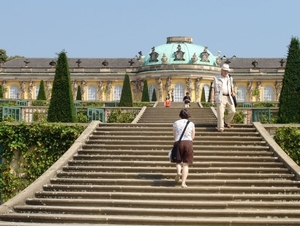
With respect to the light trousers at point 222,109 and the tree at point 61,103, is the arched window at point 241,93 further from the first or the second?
the light trousers at point 222,109

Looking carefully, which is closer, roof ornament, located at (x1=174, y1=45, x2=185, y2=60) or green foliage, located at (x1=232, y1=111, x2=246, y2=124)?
green foliage, located at (x1=232, y1=111, x2=246, y2=124)

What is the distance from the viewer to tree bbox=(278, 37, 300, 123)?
15.7 m

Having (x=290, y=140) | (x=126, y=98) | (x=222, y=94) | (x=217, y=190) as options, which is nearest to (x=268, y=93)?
(x=126, y=98)

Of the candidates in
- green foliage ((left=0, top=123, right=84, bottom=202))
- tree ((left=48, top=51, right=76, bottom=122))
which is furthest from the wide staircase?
tree ((left=48, top=51, right=76, bottom=122))

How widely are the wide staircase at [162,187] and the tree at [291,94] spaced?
2256mm

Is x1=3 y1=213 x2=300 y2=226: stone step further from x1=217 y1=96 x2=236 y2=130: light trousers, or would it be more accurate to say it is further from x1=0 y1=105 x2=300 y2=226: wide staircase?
x1=217 y1=96 x2=236 y2=130: light trousers

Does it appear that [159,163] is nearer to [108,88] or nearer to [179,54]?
[179,54]

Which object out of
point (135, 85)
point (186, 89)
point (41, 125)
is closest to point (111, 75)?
point (135, 85)

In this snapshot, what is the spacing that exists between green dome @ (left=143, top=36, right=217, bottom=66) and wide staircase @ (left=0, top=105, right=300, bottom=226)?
→ 1888 inches

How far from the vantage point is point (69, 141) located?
45.6 feet

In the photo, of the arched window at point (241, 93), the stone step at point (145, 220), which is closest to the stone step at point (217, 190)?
the stone step at point (145, 220)

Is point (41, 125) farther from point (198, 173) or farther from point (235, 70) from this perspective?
point (235, 70)

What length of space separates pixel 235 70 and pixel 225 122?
172 ft

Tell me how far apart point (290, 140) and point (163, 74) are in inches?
1862
